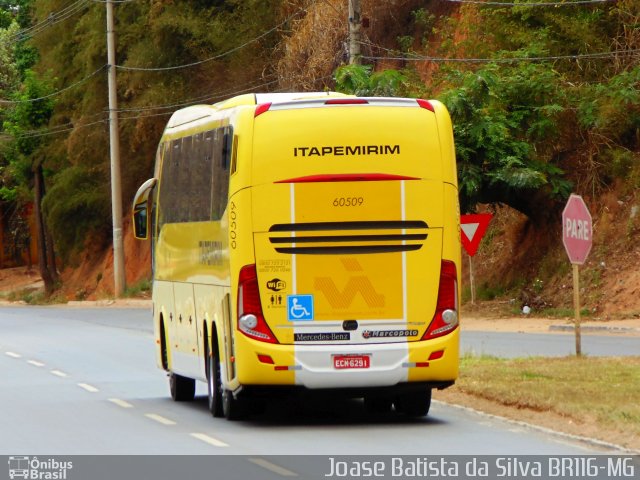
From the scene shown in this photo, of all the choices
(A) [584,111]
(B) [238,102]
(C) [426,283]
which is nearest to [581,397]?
(C) [426,283]

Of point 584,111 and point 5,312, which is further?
point 5,312

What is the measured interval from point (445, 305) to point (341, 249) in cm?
126

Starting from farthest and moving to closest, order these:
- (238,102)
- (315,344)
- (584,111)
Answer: (584,111) → (238,102) → (315,344)

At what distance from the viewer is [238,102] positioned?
1744cm

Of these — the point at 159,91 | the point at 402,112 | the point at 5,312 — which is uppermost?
the point at 159,91

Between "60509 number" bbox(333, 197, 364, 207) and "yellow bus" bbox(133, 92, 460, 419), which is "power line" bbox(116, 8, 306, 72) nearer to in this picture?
"yellow bus" bbox(133, 92, 460, 419)

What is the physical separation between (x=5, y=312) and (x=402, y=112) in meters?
38.2

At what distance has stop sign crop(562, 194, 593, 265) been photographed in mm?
22609

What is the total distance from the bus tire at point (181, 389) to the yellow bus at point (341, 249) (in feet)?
11.0

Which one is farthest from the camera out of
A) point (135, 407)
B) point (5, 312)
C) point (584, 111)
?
point (5, 312)

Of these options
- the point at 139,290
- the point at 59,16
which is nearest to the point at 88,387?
the point at 139,290

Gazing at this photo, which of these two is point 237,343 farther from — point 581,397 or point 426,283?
point 581,397

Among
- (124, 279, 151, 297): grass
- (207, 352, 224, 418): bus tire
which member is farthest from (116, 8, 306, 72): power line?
(207, 352, 224, 418): bus tire
